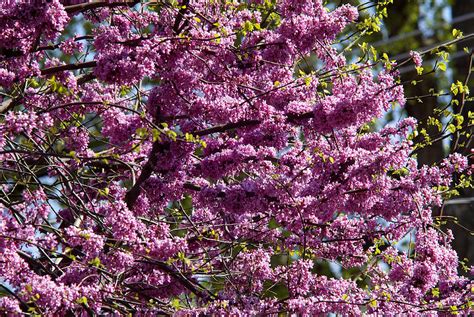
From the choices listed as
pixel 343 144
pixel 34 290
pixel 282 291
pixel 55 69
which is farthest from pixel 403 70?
pixel 34 290

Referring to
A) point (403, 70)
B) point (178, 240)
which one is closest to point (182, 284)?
point (178, 240)

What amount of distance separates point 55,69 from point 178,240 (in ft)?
4.85

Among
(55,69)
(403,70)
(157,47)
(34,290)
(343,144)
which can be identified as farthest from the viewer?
(403,70)

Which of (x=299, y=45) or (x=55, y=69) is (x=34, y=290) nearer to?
(x=55, y=69)

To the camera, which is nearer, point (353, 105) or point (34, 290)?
point (34, 290)

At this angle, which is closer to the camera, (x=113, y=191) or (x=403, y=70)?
(x=113, y=191)

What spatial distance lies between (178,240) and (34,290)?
1.16m

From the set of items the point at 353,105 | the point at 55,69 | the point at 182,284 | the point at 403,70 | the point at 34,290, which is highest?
the point at 403,70

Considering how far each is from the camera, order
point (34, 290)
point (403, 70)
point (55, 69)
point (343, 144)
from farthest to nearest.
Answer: point (403, 70) < point (343, 144) < point (55, 69) < point (34, 290)

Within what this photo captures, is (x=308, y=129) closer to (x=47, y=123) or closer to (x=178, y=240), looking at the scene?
(x=178, y=240)

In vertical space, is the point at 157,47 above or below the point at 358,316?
above

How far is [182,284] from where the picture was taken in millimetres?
6004

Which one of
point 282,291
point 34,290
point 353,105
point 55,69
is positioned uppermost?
point 282,291

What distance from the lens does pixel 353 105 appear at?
216 inches
